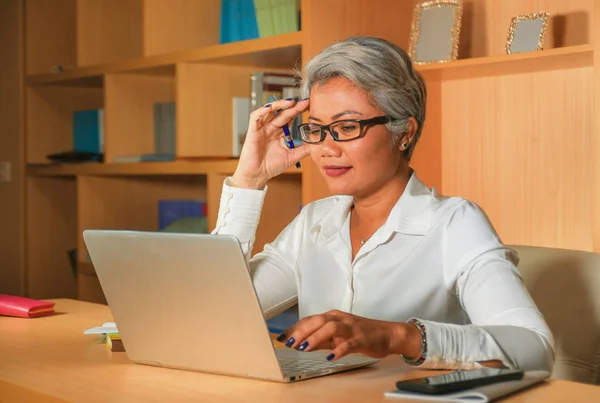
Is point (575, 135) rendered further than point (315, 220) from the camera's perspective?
Yes

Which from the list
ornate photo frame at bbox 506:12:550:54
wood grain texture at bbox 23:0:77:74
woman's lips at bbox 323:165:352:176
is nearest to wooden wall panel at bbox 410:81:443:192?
ornate photo frame at bbox 506:12:550:54

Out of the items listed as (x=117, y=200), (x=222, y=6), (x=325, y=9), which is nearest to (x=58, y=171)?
(x=117, y=200)

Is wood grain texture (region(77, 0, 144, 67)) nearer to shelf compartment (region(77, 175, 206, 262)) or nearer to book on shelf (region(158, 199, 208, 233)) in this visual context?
shelf compartment (region(77, 175, 206, 262))

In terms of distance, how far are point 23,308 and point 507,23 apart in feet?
5.37

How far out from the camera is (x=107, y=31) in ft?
13.6

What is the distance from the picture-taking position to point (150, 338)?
151 centimetres

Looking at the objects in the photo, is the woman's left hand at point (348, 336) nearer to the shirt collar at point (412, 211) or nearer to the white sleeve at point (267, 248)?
the shirt collar at point (412, 211)

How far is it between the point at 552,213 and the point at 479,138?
1.13 feet

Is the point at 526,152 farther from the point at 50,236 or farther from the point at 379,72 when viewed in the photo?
the point at 50,236

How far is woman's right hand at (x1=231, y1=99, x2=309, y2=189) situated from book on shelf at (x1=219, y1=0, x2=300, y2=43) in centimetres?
89

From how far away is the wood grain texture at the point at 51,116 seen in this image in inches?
173

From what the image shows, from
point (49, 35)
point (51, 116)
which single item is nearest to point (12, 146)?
point (51, 116)

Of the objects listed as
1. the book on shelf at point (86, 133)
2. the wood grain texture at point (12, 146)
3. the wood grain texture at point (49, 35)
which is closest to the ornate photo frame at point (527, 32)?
the book on shelf at point (86, 133)

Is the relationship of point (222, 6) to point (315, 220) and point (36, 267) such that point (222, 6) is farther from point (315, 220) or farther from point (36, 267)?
point (36, 267)
